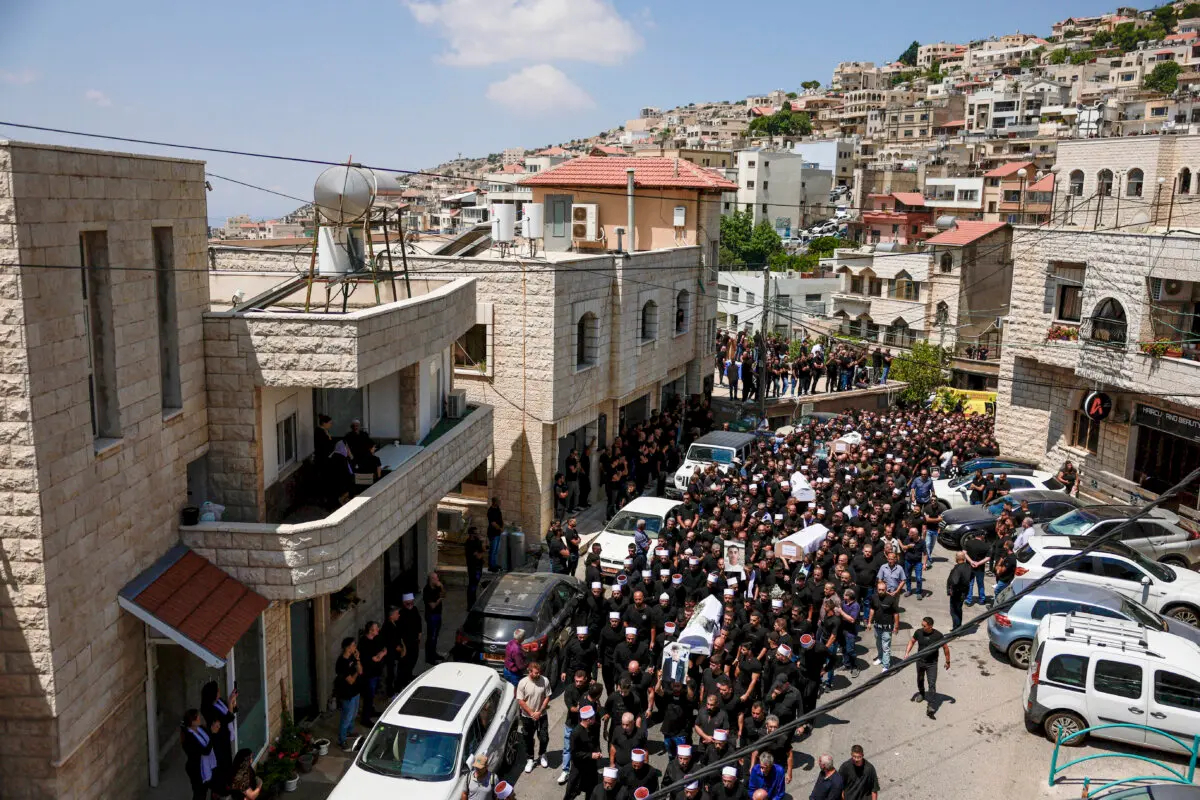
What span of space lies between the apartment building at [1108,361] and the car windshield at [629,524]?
Result: 1132 centimetres

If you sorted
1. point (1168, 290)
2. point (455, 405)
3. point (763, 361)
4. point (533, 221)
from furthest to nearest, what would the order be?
1. point (763, 361)
2. point (533, 221)
3. point (1168, 290)
4. point (455, 405)

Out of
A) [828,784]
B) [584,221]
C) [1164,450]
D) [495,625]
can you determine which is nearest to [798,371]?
[584,221]

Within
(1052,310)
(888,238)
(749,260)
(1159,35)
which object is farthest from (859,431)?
(1159,35)

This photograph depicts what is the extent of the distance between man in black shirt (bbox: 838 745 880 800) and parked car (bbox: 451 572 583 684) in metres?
5.34

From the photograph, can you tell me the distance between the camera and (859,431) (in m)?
28.8

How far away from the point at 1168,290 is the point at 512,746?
18803 mm

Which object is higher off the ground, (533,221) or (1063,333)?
(533,221)

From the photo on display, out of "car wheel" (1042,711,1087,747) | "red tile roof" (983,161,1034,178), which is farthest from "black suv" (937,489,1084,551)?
"red tile roof" (983,161,1034,178)

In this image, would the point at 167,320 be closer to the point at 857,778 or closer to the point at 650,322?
the point at 857,778

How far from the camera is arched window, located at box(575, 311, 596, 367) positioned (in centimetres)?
2573

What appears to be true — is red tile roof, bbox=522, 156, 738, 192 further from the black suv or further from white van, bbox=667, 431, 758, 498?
the black suv

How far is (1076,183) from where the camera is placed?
30047 millimetres

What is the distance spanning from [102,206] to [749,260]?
90636mm

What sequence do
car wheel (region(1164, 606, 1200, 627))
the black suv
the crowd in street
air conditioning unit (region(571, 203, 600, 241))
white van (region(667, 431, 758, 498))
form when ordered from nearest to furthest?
car wheel (region(1164, 606, 1200, 627))
the black suv
white van (region(667, 431, 758, 498))
air conditioning unit (region(571, 203, 600, 241))
the crowd in street
